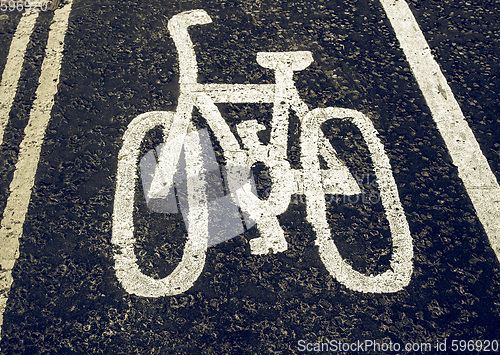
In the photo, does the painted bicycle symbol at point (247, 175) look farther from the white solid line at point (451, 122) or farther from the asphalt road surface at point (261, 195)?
the white solid line at point (451, 122)

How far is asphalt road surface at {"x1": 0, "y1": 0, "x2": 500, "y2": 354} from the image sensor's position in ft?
7.55

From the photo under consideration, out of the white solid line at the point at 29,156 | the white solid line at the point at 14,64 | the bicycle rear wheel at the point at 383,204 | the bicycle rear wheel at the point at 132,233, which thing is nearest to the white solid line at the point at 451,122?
the bicycle rear wheel at the point at 383,204

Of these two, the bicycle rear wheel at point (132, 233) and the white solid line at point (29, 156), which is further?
the white solid line at point (29, 156)

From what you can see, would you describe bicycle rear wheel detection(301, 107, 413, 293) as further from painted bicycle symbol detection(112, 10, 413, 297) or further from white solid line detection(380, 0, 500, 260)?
white solid line detection(380, 0, 500, 260)

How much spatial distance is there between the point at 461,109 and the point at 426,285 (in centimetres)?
146

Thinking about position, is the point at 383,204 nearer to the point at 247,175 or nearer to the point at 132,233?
the point at 247,175

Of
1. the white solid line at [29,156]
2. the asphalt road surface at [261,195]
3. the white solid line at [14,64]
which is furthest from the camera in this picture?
the white solid line at [14,64]

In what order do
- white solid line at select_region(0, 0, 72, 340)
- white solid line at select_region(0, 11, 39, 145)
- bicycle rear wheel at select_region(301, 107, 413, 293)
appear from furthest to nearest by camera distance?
white solid line at select_region(0, 11, 39, 145) → white solid line at select_region(0, 0, 72, 340) → bicycle rear wheel at select_region(301, 107, 413, 293)

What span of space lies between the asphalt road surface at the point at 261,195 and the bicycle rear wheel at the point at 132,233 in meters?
0.04

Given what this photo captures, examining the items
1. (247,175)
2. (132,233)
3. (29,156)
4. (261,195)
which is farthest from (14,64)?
(261,195)

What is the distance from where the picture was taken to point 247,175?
2793 millimetres

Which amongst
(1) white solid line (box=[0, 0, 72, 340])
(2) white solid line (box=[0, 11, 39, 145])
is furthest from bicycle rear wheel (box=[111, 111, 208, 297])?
(2) white solid line (box=[0, 11, 39, 145])

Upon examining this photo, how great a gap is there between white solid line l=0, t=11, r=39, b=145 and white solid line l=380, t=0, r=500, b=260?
10.7ft

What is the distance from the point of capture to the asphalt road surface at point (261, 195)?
7.55 ft
